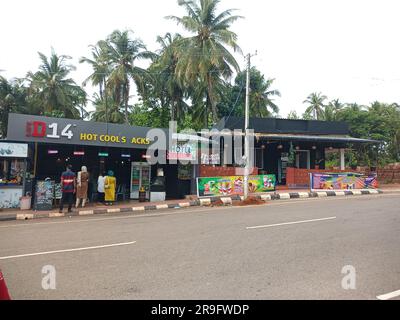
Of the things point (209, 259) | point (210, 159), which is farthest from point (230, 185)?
point (209, 259)

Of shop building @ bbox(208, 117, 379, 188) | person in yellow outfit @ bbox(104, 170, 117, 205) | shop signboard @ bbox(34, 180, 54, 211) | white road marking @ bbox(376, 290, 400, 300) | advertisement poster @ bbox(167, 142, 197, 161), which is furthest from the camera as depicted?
shop building @ bbox(208, 117, 379, 188)

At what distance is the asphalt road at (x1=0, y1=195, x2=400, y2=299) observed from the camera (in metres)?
4.44

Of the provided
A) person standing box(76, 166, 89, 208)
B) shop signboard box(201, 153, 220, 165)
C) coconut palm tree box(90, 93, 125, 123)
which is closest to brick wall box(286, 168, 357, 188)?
shop signboard box(201, 153, 220, 165)

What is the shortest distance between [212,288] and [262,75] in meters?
41.5

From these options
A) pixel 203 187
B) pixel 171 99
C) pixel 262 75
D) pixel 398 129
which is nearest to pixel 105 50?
pixel 171 99

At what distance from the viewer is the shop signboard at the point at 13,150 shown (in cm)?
1508

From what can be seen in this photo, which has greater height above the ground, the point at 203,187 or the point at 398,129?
the point at 398,129

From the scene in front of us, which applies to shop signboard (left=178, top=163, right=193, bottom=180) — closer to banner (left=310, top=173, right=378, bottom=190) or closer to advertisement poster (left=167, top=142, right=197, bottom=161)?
advertisement poster (left=167, top=142, right=197, bottom=161)

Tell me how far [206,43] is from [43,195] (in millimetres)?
18406

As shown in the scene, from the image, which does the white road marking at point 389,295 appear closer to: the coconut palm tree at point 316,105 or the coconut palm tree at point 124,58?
the coconut palm tree at point 124,58

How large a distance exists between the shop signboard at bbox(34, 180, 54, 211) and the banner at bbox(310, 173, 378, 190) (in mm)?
15059

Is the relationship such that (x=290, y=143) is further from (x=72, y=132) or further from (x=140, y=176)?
(x=72, y=132)

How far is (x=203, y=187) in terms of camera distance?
18.0 meters
